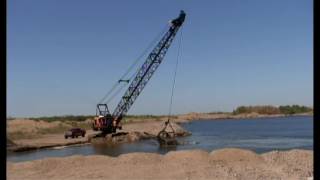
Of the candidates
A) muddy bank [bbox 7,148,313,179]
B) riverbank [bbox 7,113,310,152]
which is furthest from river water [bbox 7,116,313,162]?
muddy bank [bbox 7,148,313,179]

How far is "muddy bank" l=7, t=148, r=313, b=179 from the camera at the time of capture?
18391 millimetres

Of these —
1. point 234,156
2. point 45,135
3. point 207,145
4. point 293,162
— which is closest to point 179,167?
point 234,156

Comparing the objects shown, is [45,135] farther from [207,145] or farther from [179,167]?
[179,167]

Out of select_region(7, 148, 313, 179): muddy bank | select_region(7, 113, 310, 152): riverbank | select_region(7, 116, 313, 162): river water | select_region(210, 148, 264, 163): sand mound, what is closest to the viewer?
select_region(7, 148, 313, 179): muddy bank

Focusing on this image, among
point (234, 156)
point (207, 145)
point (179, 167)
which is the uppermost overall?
point (234, 156)

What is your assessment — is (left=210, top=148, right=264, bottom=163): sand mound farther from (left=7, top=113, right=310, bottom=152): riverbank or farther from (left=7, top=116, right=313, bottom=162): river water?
(left=7, top=113, right=310, bottom=152): riverbank

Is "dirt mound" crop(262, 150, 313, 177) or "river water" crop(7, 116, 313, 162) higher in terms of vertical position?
"dirt mound" crop(262, 150, 313, 177)

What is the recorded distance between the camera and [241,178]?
17.6 meters

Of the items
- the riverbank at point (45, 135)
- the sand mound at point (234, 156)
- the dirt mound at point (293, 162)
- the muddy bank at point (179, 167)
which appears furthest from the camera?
the riverbank at point (45, 135)

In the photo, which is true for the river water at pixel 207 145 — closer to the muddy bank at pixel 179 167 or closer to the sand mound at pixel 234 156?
the sand mound at pixel 234 156

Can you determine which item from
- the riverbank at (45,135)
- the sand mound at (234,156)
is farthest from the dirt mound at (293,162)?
the riverbank at (45,135)

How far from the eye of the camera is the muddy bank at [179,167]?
18.4 metres

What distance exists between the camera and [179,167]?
66.3 feet
